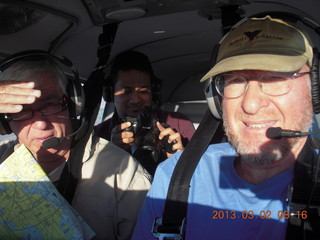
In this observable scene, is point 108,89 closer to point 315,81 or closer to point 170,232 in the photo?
point 170,232

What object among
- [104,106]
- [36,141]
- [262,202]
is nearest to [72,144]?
[36,141]

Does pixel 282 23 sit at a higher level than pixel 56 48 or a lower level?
higher

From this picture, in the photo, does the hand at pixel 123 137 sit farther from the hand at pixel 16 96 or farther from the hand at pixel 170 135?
the hand at pixel 16 96

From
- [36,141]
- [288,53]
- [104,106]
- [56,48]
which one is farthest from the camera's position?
Answer: [104,106]

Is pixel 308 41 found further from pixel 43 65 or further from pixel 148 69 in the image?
pixel 148 69

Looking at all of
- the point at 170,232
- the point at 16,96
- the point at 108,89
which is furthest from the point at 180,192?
the point at 108,89
